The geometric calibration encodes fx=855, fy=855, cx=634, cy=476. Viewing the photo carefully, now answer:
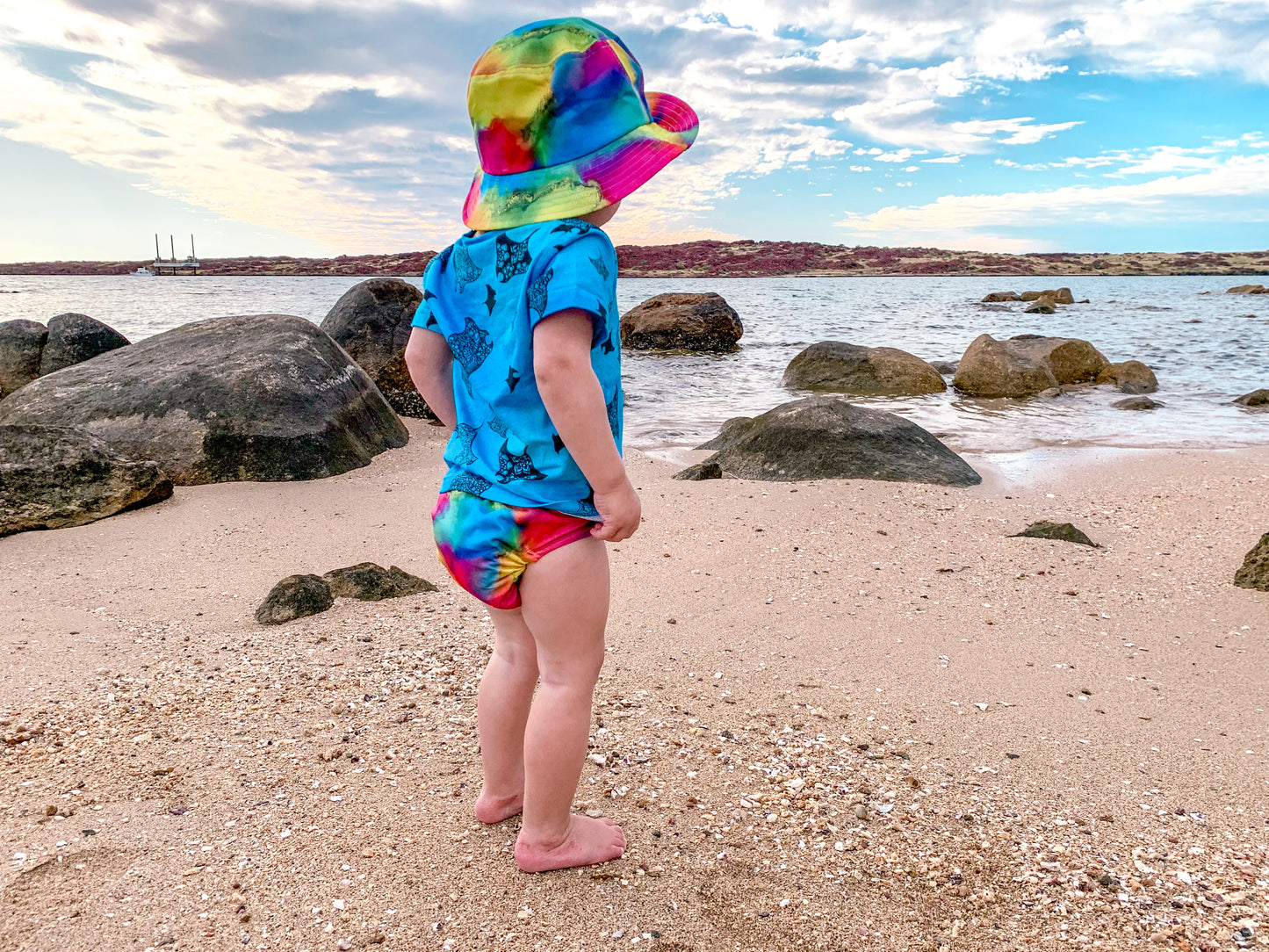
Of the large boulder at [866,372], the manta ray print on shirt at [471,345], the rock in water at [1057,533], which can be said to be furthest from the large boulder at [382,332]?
the manta ray print on shirt at [471,345]

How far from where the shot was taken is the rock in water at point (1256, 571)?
389cm

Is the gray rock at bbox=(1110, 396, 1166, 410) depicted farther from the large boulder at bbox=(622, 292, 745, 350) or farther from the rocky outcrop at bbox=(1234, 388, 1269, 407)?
the large boulder at bbox=(622, 292, 745, 350)

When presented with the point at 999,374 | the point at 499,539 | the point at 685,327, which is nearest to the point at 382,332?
the point at 499,539

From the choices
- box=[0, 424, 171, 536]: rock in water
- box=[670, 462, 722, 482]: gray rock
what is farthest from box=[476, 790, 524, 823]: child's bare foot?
box=[670, 462, 722, 482]: gray rock

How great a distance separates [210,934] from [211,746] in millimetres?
853

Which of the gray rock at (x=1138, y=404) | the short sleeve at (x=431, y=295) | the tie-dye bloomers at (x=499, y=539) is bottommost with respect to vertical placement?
the gray rock at (x=1138, y=404)

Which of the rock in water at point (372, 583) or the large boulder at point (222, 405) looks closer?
the rock in water at point (372, 583)

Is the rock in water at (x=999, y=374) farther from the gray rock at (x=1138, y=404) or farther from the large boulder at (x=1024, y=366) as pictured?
the gray rock at (x=1138, y=404)

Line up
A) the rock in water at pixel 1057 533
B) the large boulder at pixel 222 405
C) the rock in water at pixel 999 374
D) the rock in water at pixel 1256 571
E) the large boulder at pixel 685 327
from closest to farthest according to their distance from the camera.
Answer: the rock in water at pixel 1256 571
the rock in water at pixel 1057 533
the large boulder at pixel 222 405
the rock in water at pixel 999 374
the large boulder at pixel 685 327

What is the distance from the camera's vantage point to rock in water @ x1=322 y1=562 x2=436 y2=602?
3.77 m

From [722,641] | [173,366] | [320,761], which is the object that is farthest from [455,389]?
[173,366]

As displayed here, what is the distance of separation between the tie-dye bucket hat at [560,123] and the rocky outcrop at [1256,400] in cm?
1187

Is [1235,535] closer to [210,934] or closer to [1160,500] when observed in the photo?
[1160,500]

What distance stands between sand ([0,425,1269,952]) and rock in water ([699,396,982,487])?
1542 millimetres
